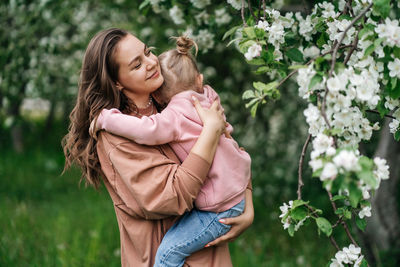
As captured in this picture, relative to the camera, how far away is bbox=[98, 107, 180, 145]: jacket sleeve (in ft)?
5.85

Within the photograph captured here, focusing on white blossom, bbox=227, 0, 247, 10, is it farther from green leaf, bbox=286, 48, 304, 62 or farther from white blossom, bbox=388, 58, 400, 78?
Answer: white blossom, bbox=388, 58, 400, 78

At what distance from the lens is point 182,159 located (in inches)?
76.0

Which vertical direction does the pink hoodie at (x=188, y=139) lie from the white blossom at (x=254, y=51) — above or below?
below

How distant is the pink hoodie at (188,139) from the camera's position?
179 centimetres

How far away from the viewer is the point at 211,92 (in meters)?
2.12

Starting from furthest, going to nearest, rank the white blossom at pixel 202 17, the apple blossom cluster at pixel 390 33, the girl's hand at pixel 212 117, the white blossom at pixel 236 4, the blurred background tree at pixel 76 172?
the blurred background tree at pixel 76 172 < the white blossom at pixel 202 17 < the white blossom at pixel 236 4 < the girl's hand at pixel 212 117 < the apple blossom cluster at pixel 390 33

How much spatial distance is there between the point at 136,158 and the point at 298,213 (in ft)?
2.07

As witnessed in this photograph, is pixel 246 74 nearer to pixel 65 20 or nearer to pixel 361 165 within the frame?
pixel 65 20

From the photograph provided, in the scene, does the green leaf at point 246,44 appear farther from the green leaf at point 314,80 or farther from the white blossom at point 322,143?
the white blossom at point 322,143

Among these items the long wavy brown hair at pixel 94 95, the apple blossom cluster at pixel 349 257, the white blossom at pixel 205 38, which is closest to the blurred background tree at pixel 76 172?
the white blossom at pixel 205 38

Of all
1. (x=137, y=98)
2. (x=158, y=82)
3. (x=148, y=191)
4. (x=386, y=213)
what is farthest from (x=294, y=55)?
(x=386, y=213)

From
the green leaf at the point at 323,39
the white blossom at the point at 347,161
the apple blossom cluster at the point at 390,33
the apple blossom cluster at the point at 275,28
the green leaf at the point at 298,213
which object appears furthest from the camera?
the green leaf at the point at 323,39

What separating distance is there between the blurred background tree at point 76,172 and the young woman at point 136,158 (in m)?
0.67

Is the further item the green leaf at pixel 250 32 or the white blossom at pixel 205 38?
the white blossom at pixel 205 38
